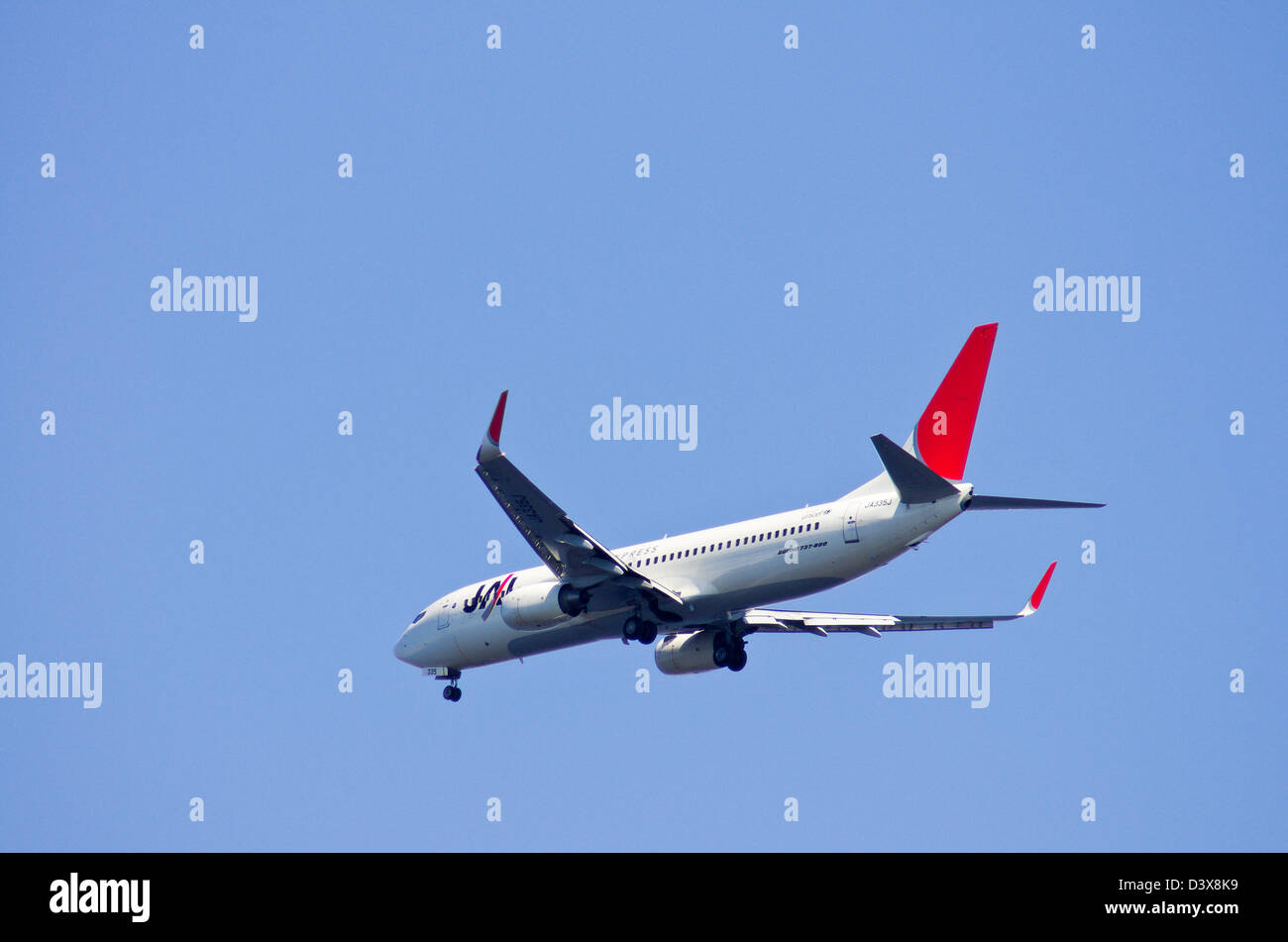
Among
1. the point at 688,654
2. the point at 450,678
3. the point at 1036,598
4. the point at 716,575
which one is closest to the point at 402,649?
Result: the point at 450,678

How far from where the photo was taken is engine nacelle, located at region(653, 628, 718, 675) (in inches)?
1918

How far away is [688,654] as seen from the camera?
49125 mm

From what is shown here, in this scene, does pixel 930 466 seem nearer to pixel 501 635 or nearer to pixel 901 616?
pixel 901 616

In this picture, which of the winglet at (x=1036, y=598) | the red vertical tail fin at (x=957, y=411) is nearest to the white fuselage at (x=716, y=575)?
the red vertical tail fin at (x=957, y=411)

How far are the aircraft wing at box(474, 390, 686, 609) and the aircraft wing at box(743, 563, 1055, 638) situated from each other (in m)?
5.66

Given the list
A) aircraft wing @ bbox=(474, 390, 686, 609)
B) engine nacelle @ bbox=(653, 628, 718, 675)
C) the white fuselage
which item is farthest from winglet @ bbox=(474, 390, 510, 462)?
engine nacelle @ bbox=(653, 628, 718, 675)

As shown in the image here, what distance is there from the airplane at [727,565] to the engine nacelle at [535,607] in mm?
39

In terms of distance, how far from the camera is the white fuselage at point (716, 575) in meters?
40.4

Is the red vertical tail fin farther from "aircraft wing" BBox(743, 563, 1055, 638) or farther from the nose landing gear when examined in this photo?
the nose landing gear

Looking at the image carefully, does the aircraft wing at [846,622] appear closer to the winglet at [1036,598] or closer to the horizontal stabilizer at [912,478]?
the winglet at [1036,598]
